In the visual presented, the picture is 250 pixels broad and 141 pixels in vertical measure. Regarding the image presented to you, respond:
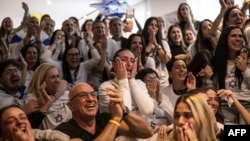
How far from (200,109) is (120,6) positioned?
7.43 m

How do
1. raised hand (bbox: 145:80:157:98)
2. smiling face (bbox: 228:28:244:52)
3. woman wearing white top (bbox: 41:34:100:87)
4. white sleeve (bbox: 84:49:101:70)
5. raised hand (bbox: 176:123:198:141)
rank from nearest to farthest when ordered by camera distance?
raised hand (bbox: 176:123:198:141) → raised hand (bbox: 145:80:157:98) → smiling face (bbox: 228:28:244:52) → woman wearing white top (bbox: 41:34:100:87) → white sleeve (bbox: 84:49:101:70)

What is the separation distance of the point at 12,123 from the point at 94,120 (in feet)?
1.73

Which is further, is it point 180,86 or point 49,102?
point 180,86

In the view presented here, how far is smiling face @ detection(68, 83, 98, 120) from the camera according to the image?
8.32ft

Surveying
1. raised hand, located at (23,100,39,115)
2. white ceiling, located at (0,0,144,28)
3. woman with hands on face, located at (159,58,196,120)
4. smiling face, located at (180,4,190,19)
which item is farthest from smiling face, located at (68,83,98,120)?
white ceiling, located at (0,0,144,28)

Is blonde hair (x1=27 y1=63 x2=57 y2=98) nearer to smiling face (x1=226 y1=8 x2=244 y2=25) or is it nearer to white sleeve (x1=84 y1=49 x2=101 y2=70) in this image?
white sleeve (x1=84 y1=49 x2=101 y2=70)

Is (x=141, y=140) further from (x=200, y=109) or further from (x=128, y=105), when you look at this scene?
(x=200, y=109)

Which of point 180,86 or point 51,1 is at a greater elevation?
point 51,1

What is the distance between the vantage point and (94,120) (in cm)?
259

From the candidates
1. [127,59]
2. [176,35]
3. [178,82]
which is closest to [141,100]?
[127,59]

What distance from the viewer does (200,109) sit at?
2.17 metres

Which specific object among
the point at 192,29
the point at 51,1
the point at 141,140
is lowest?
the point at 141,140

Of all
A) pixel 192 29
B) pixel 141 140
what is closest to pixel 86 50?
pixel 192 29

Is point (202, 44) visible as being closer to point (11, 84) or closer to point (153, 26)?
point (153, 26)
